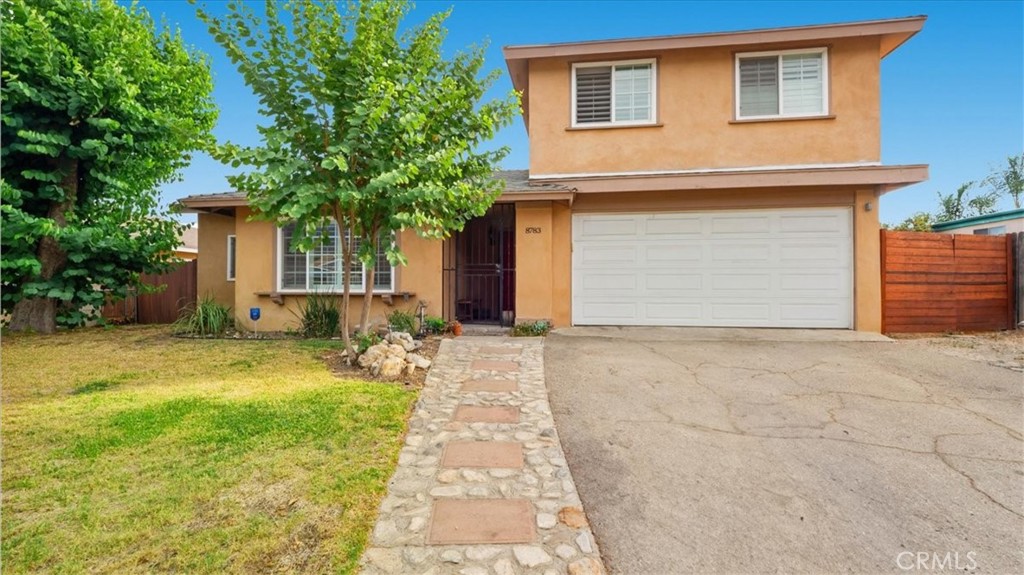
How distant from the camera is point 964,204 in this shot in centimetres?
2248

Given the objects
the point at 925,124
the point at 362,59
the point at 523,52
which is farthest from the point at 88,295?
the point at 925,124

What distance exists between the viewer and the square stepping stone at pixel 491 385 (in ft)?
16.2

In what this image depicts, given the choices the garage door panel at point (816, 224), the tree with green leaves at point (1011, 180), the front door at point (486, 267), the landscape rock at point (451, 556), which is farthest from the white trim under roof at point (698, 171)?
the tree with green leaves at point (1011, 180)

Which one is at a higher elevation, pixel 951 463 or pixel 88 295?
pixel 88 295

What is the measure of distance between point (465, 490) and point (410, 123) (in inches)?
159

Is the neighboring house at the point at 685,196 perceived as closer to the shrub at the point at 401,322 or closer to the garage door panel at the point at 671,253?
the garage door panel at the point at 671,253

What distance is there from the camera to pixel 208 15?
5.27 metres

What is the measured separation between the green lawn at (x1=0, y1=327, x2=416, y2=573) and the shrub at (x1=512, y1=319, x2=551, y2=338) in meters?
3.66

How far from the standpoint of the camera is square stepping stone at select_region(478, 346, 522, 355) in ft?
21.8

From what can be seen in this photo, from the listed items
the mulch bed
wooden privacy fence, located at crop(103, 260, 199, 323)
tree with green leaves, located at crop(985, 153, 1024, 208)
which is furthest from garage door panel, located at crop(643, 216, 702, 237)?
tree with green leaves, located at crop(985, 153, 1024, 208)

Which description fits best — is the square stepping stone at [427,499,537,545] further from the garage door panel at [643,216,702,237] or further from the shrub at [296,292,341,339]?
the garage door panel at [643,216,702,237]

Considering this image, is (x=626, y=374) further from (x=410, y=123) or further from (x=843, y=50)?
(x=843, y=50)

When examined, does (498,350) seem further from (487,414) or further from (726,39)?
(726,39)

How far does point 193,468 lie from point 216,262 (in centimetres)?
922
